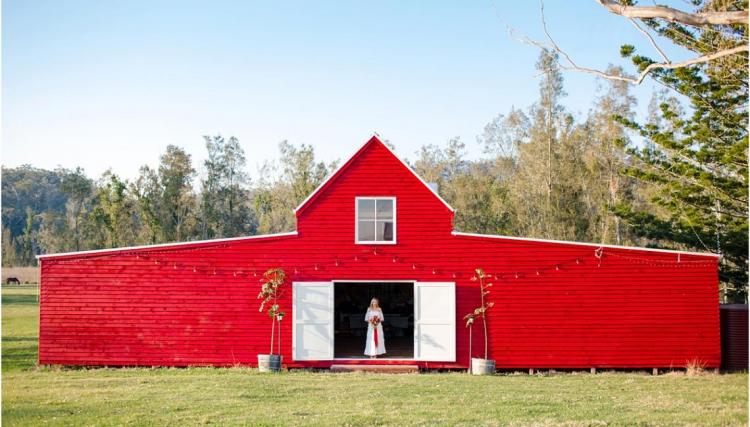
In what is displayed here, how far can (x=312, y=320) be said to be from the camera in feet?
57.0

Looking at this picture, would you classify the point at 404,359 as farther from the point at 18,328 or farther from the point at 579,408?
the point at 18,328

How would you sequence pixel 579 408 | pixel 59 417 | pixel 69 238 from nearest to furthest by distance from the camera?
pixel 59 417 < pixel 579 408 < pixel 69 238

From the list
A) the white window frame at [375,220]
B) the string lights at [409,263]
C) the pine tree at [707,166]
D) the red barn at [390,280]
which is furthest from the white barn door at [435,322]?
the pine tree at [707,166]

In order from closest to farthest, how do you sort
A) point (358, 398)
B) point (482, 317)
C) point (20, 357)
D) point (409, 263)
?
1. point (358, 398)
2. point (482, 317)
3. point (409, 263)
4. point (20, 357)

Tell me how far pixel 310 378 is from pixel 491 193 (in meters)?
29.8

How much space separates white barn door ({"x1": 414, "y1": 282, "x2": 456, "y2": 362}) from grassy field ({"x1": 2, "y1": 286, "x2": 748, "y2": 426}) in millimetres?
977

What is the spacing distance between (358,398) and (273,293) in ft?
17.5

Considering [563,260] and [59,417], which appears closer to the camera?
[59,417]

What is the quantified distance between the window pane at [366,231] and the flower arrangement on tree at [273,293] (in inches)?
82.8

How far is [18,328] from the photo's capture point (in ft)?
88.3

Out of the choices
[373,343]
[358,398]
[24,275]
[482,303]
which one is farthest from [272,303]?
[24,275]

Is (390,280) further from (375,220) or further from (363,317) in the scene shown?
(363,317)

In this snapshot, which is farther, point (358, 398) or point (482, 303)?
point (482, 303)

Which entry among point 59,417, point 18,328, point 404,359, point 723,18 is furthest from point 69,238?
point 723,18
